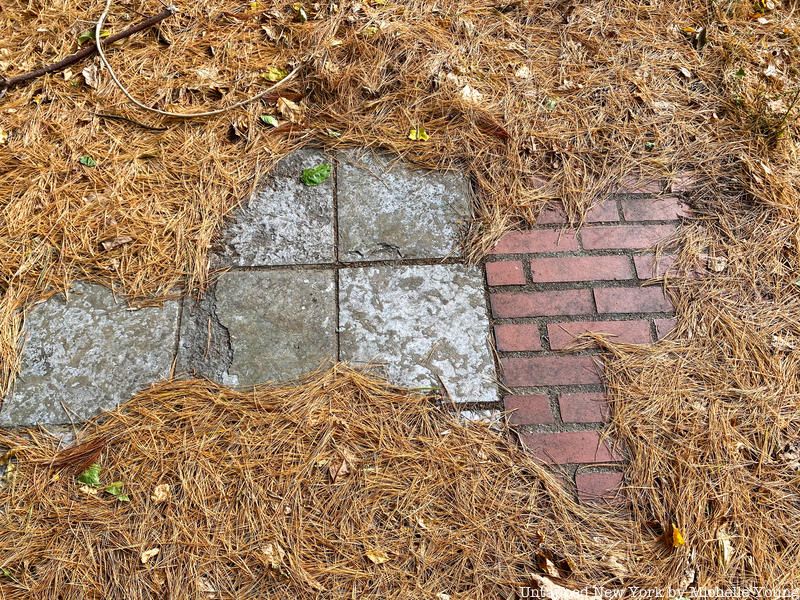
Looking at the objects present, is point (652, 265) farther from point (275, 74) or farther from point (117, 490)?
point (117, 490)

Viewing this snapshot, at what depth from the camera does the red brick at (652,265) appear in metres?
2.07

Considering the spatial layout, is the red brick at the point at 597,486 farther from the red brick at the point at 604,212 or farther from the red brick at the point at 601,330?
the red brick at the point at 604,212

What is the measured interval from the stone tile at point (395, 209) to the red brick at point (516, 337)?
0.35 metres

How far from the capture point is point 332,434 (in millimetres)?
1775

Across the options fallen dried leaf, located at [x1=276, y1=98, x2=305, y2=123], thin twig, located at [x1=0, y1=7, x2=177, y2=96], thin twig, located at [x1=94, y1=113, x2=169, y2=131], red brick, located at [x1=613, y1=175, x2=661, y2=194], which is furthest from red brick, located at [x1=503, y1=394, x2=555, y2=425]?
thin twig, located at [x1=0, y1=7, x2=177, y2=96]

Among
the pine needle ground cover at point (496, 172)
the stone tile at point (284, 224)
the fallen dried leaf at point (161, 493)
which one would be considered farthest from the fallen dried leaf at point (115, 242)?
the fallen dried leaf at point (161, 493)

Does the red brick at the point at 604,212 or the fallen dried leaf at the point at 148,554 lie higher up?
the red brick at the point at 604,212

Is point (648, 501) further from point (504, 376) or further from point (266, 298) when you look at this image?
point (266, 298)

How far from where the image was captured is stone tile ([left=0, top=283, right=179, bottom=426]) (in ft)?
6.07

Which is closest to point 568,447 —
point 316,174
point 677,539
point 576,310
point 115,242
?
point 677,539

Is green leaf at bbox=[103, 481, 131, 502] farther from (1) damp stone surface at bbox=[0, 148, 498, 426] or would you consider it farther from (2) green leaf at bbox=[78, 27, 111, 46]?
(2) green leaf at bbox=[78, 27, 111, 46]

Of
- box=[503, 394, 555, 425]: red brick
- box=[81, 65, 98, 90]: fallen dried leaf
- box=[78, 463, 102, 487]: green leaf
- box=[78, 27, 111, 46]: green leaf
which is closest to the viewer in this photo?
box=[78, 463, 102, 487]: green leaf

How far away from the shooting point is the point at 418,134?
232 cm

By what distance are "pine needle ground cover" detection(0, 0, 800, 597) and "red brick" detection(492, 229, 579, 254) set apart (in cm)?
6
